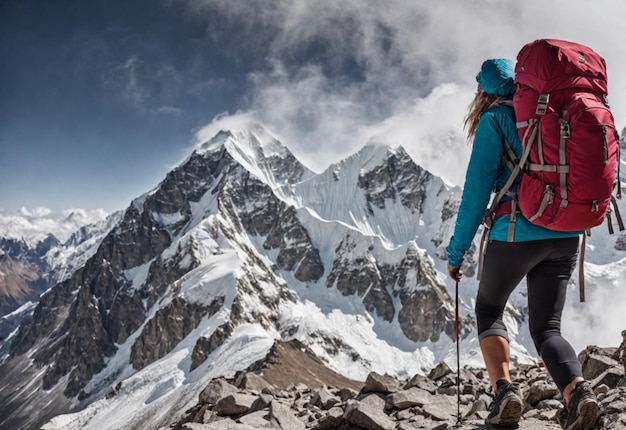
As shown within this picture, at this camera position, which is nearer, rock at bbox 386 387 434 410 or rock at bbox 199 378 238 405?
rock at bbox 386 387 434 410

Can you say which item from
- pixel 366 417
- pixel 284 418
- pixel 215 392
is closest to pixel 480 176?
pixel 366 417

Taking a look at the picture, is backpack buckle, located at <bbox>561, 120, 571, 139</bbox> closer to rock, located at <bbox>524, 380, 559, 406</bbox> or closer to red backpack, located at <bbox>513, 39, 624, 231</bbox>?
red backpack, located at <bbox>513, 39, 624, 231</bbox>

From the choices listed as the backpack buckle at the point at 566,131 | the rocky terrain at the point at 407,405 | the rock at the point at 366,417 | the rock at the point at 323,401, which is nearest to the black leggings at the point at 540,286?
the rocky terrain at the point at 407,405

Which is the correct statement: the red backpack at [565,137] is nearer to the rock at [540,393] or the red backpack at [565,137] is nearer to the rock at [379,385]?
the rock at [540,393]

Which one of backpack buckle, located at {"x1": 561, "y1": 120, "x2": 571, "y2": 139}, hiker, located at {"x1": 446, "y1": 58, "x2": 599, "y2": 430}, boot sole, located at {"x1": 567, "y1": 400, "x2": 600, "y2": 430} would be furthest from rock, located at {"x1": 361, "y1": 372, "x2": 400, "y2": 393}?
backpack buckle, located at {"x1": 561, "y1": 120, "x2": 571, "y2": 139}

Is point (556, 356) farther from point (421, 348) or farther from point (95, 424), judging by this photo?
point (421, 348)

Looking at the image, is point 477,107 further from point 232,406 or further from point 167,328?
point 167,328

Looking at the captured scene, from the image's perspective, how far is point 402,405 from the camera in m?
7.93

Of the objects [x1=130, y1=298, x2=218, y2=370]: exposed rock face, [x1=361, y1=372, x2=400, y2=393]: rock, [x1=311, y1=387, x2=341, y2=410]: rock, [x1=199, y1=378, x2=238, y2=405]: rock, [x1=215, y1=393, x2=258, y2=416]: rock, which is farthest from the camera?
[x1=130, y1=298, x2=218, y2=370]: exposed rock face

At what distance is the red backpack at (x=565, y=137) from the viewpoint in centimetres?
369

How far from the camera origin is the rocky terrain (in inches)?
238

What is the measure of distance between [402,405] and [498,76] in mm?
5913

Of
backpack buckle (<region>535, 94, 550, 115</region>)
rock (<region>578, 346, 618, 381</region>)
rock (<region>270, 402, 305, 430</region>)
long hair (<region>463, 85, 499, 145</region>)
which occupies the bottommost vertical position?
rock (<region>270, 402, 305, 430</region>)

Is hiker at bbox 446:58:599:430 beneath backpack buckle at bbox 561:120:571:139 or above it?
beneath
